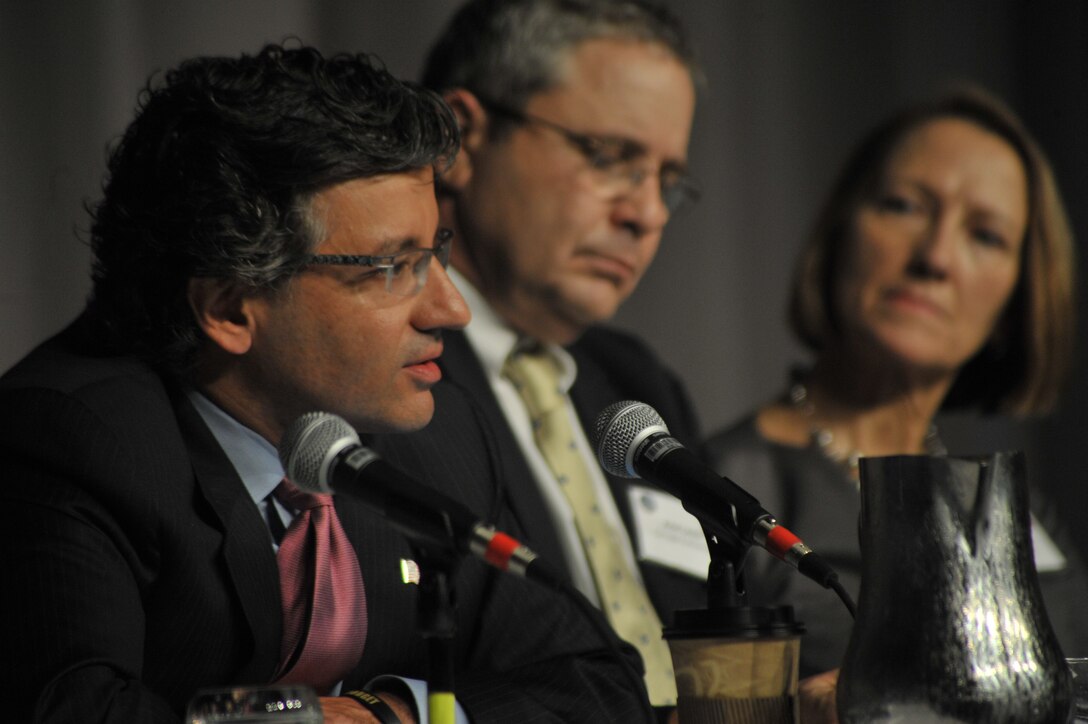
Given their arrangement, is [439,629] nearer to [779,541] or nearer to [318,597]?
[779,541]

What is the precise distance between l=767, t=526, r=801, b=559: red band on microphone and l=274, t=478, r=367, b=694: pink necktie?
2.18 feet

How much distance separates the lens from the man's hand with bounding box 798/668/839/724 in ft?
5.11

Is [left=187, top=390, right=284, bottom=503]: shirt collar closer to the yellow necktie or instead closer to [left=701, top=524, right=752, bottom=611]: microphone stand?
[left=701, top=524, right=752, bottom=611]: microphone stand

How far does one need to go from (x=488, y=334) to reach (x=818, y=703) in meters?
1.14

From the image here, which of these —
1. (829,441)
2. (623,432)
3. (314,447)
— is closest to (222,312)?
(314,447)

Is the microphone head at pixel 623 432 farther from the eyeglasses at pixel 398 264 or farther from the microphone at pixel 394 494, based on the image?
the eyeglasses at pixel 398 264

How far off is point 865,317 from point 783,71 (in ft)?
4.04

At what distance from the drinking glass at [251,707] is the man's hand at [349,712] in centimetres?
25

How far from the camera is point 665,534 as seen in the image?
2549 mm

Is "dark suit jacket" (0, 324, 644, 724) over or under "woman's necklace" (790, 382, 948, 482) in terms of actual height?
over

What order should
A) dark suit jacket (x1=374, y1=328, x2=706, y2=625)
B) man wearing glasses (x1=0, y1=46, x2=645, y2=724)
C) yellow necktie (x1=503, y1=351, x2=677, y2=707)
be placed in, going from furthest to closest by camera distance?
yellow necktie (x1=503, y1=351, x2=677, y2=707)
dark suit jacket (x1=374, y1=328, x2=706, y2=625)
man wearing glasses (x1=0, y1=46, x2=645, y2=724)

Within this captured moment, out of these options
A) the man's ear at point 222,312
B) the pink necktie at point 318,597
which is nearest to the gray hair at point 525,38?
the man's ear at point 222,312

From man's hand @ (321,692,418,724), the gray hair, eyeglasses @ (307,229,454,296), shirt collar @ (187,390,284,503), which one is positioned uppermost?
the gray hair

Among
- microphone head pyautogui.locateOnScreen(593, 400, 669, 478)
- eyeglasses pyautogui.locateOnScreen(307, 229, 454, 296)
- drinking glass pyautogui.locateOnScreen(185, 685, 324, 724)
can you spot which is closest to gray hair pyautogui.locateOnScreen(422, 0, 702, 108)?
eyeglasses pyautogui.locateOnScreen(307, 229, 454, 296)
